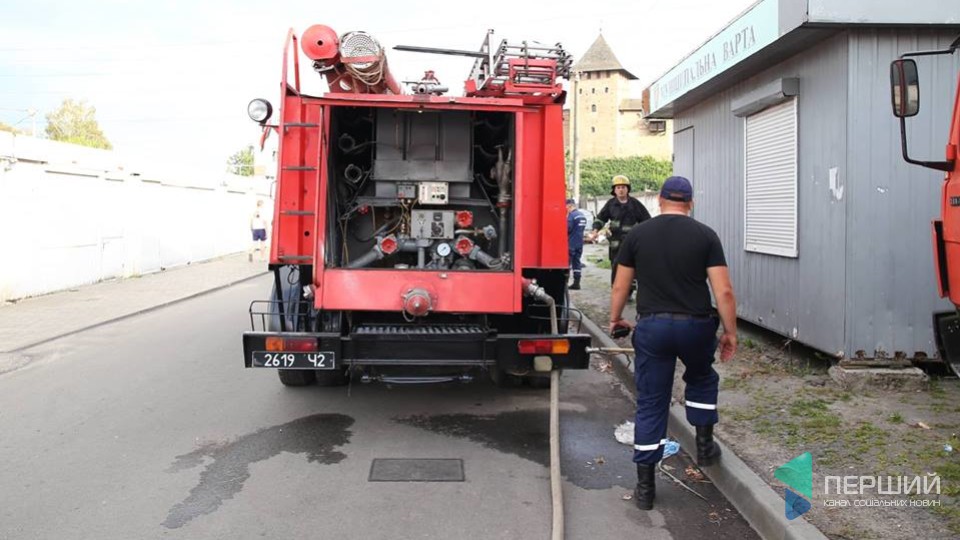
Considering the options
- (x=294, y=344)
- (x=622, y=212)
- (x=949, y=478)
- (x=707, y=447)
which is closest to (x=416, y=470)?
(x=294, y=344)

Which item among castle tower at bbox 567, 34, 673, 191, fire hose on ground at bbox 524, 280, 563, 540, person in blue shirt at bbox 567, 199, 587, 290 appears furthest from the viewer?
castle tower at bbox 567, 34, 673, 191

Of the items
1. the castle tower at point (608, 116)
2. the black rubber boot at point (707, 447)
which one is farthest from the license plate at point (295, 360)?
the castle tower at point (608, 116)

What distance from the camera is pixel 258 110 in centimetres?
653

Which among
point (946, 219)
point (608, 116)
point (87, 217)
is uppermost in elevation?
point (608, 116)

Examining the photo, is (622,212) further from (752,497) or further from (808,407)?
(752,497)

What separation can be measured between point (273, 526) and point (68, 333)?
807 centimetres

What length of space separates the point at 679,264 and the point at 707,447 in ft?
4.06

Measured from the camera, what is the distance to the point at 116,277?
18328 mm

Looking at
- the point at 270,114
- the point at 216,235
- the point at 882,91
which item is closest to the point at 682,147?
the point at 882,91

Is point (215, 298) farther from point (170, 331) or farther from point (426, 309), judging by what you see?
point (426, 309)

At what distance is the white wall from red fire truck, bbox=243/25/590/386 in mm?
9471

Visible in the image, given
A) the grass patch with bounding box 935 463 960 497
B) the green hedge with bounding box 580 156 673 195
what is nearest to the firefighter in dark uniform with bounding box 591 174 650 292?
the grass patch with bounding box 935 463 960 497

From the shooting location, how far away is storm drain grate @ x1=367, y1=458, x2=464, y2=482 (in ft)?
16.4

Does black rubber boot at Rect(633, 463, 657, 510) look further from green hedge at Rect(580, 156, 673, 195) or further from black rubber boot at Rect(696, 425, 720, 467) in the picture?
green hedge at Rect(580, 156, 673, 195)
